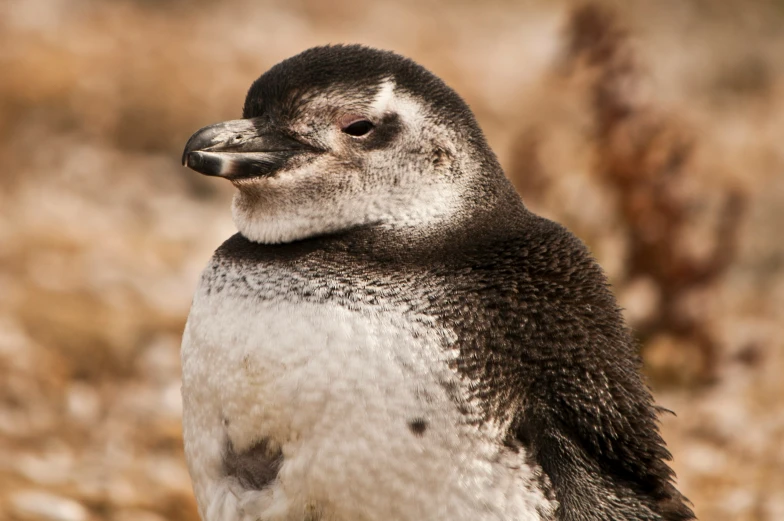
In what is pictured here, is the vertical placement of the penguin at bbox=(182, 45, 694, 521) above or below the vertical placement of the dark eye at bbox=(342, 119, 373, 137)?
below

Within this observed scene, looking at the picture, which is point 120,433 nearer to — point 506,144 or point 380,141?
point 380,141

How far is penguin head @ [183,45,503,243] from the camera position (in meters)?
2.60

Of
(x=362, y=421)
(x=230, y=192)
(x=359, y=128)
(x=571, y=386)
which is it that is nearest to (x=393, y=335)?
(x=362, y=421)

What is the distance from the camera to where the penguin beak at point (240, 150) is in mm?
2580

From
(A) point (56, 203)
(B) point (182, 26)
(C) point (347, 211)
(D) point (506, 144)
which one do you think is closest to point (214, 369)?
(C) point (347, 211)

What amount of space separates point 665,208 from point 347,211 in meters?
3.42

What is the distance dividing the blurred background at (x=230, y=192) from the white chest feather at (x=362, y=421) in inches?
70.1

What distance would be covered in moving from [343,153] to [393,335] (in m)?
0.51

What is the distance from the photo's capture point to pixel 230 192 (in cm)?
701

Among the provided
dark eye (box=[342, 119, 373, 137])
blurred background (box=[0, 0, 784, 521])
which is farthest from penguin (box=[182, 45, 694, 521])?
blurred background (box=[0, 0, 784, 521])

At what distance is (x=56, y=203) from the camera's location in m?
6.65

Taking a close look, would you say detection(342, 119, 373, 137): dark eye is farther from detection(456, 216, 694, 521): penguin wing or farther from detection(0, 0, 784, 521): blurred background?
detection(0, 0, 784, 521): blurred background

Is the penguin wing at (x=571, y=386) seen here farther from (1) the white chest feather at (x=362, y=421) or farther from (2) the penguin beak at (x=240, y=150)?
(2) the penguin beak at (x=240, y=150)

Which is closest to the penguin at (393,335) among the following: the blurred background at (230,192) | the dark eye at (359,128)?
the dark eye at (359,128)
